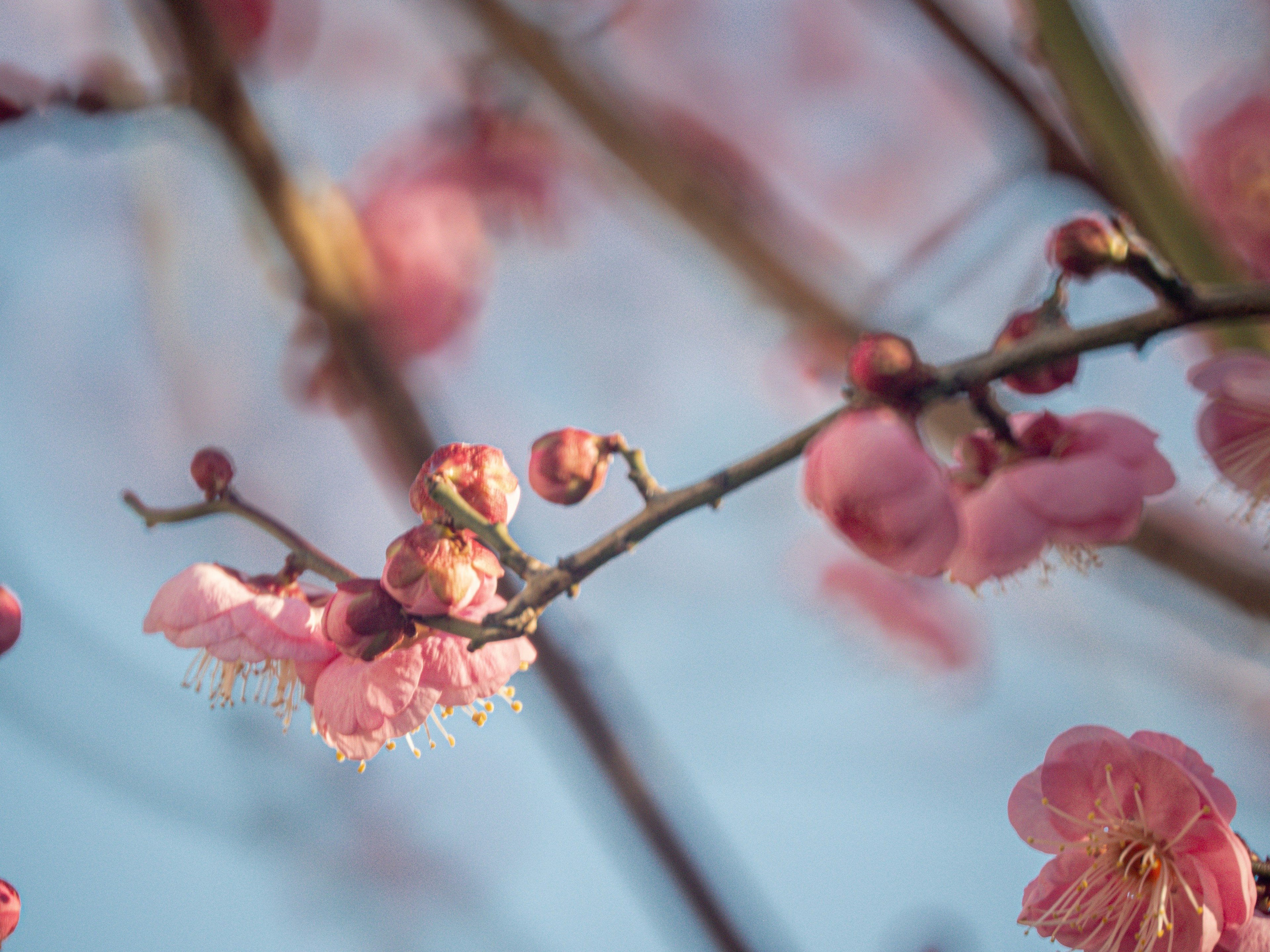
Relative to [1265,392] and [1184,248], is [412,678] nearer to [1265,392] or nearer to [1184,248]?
[1265,392]

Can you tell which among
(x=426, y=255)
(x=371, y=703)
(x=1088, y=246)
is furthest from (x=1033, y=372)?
(x=426, y=255)

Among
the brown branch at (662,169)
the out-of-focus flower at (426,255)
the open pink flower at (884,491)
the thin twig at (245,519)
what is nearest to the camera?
the open pink flower at (884,491)

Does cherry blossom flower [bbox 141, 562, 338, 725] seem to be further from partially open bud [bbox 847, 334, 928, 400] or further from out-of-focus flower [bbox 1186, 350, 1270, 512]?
out-of-focus flower [bbox 1186, 350, 1270, 512]

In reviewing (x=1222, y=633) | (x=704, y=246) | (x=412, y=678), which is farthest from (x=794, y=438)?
(x=1222, y=633)

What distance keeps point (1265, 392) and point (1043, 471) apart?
0.46 feet

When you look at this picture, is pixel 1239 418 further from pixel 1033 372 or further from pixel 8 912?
pixel 8 912

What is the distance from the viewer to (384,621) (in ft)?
1.58

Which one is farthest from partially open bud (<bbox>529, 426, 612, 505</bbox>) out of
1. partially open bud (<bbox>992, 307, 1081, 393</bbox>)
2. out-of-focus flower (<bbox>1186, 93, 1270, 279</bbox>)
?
out-of-focus flower (<bbox>1186, 93, 1270, 279</bbox>)

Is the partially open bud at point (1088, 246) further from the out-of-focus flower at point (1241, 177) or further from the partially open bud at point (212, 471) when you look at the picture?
the out-of-focus flower at point (1241, 177)

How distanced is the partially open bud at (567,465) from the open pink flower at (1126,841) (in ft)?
1.14

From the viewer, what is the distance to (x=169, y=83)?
3.02ft

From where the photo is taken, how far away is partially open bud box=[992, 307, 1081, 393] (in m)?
0.51

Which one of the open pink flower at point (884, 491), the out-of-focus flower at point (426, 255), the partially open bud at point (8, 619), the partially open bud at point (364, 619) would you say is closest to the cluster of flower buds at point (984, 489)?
the open pink flower at point (884, 491)

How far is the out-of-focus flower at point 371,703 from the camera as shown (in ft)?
1.71
